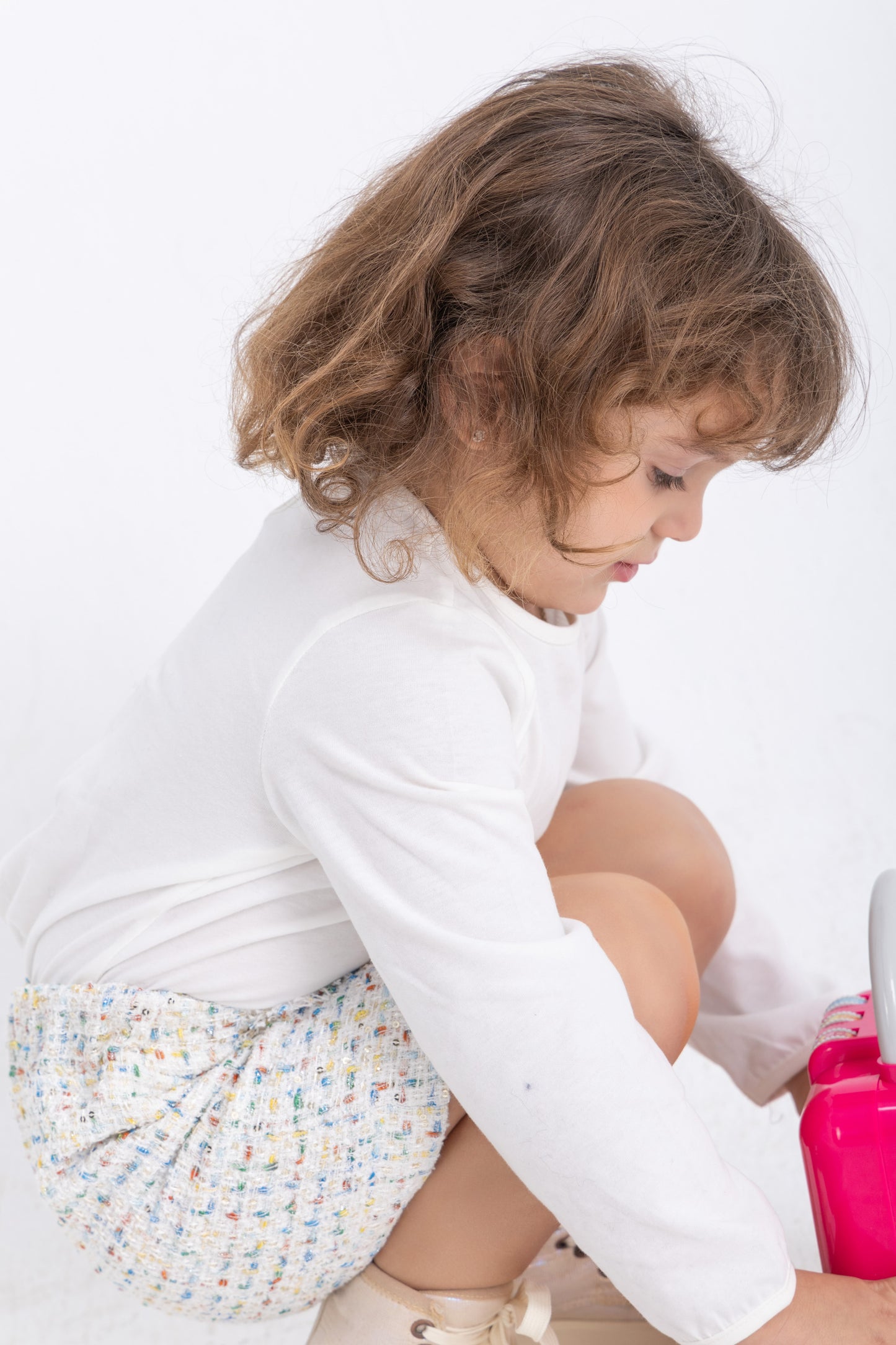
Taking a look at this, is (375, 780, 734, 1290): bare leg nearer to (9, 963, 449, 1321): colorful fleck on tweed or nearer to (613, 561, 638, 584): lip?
(9, 963, 449, 1321): colorful fleck on tweed

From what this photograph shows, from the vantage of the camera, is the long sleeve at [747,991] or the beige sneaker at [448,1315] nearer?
the beige sneaker at [448,1315]

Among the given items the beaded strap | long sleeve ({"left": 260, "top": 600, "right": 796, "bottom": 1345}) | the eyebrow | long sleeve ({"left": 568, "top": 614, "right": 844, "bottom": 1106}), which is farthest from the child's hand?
the eyebrow

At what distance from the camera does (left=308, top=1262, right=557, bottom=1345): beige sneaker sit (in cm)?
58

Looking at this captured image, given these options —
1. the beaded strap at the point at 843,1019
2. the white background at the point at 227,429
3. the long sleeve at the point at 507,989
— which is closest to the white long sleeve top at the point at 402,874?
the long sleeve at the point at 507,989

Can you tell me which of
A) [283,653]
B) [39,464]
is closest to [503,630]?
[283,653]

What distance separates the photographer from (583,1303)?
68cm

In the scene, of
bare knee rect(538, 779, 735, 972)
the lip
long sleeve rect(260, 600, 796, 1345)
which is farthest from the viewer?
bare knee rect(538, 779, 735, 972)

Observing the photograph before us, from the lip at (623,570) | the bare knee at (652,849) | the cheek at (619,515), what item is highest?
the cheek at (619,515)

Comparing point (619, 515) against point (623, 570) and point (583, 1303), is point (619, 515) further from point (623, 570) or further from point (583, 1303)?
point (583, 1303)

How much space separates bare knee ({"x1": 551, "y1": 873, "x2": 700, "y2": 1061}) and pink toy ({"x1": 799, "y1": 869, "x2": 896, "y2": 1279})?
2.7 inches

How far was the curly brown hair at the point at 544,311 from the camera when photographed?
1.75 ft

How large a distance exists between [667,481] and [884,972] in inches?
8.3

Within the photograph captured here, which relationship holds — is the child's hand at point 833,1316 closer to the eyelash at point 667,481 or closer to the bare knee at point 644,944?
the bare knee at point 644,944

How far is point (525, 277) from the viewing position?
1.76ft
